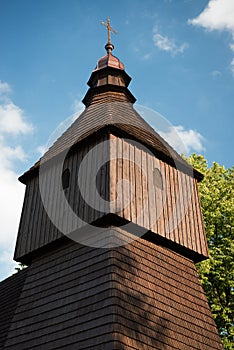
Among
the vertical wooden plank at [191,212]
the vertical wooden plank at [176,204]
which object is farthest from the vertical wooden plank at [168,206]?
the vertical wooden plank at [191,212]

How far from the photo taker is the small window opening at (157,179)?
11.4 meters

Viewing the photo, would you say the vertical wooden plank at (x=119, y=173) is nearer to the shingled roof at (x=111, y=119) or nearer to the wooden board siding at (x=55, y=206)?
the wooden board siding at (x=55, y=206)

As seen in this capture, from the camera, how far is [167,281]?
998 cm

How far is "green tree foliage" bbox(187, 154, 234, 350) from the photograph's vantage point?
599 inches

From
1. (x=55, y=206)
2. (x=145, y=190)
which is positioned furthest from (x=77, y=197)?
(x=145, y=190)

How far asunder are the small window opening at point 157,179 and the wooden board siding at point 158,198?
0.30 ft

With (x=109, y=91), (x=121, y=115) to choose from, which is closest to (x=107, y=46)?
(x=109, y=91)

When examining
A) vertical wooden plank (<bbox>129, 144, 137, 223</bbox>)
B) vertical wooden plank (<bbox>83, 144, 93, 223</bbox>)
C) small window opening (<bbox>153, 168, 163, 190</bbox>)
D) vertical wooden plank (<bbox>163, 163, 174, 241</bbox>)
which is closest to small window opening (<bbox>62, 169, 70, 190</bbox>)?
vertical wooden plank (<bbox>83, 144, 93, 223</bbox>)

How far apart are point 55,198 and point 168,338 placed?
4701mm

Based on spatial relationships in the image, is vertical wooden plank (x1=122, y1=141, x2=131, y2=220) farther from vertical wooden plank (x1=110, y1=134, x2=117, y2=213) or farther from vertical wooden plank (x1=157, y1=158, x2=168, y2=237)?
vertical wooden plank (x1=157, y1=158, x2=168, y2=237)

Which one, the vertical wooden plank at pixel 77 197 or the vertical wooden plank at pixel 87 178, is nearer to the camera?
the vertical wooden plank at pixel 87 178

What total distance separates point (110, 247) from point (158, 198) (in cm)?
250

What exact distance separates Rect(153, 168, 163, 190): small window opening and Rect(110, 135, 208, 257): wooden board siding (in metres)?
0.09

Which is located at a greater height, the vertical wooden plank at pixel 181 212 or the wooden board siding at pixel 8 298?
the vertical wooden plank at pixel 181 212
